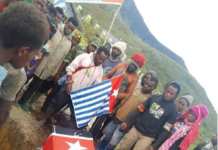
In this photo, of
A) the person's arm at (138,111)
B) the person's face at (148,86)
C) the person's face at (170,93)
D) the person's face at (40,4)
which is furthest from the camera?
the person's face at (148,86)

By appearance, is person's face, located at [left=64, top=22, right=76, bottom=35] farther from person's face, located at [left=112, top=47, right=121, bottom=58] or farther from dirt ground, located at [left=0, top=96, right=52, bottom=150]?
dirt ground, located at [left=0, top=96, right=52, bottom=150]

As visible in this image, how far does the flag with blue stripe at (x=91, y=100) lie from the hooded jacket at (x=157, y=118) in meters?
0.64

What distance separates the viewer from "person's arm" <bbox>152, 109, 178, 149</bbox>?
349cm

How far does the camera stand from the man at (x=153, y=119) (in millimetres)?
3494

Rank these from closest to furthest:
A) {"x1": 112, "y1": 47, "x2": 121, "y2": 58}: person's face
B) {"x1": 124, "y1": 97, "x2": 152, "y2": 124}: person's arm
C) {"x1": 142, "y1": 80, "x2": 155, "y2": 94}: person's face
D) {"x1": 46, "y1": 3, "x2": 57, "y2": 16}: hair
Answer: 1. {"x1": 124, "y1": 97, "x2": 152, "y2": 124}: person's arm
2. {"x1": 142, "y1": 80, "x2": 155, "y2": 94}: person's face
3. {"x1": 112, "y1": 47, "x2": 121, "y2": 58}: person's face
4. {"x1": 46, "y1": 3, "x2": 57, "y2": 16}: hair

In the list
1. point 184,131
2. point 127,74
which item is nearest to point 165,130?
point 184,131

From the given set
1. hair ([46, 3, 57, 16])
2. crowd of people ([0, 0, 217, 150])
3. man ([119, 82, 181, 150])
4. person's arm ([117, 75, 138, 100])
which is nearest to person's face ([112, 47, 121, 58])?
crowd of people ([0, 0, 217, 150])

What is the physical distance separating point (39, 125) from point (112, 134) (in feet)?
4.12

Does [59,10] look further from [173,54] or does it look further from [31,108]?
[173,54]

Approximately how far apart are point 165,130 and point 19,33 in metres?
2.82

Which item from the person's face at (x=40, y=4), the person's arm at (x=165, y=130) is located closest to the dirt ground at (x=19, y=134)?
the person's face at (x=40, y=4)

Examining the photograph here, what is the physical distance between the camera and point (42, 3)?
3.08 m

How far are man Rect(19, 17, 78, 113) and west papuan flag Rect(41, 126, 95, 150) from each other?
1.34 m

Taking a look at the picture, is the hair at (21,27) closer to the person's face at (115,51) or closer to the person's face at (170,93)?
the person's face at (170,93)
